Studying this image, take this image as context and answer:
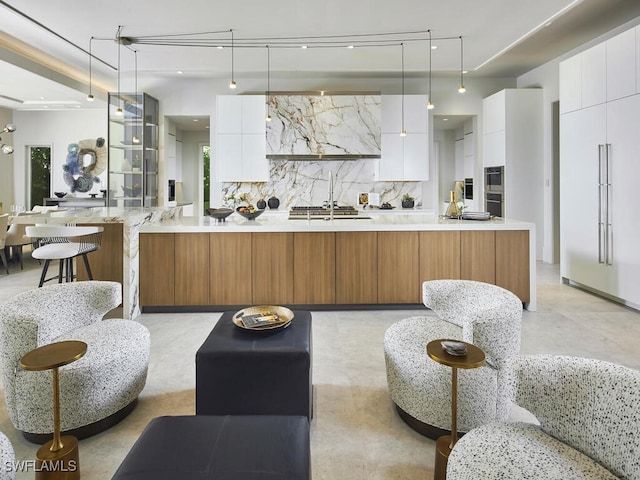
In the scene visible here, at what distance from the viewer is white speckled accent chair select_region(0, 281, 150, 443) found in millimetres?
2068

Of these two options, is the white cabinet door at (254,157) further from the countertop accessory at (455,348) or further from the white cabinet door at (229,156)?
the countertop accessory at (455,348)

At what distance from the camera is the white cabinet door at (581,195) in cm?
480

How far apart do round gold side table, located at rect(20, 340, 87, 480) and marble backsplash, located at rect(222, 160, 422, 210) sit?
6034mm

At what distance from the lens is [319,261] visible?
438 cm

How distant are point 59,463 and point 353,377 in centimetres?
168

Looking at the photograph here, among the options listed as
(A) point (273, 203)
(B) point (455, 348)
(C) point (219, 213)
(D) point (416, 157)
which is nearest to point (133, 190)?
(A) point (273, 203)

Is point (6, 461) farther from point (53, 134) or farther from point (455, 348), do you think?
point (53, 134)

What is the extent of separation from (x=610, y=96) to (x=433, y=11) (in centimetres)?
201

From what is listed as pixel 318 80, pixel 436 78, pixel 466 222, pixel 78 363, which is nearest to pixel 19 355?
pixel 78 363

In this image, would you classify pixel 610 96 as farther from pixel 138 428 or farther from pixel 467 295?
pixel 138 428

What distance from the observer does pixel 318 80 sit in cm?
761

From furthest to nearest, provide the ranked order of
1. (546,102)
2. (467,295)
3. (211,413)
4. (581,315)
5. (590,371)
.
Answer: (546,102)
(581,315)
(467,295)
(211,413)
(590,371)

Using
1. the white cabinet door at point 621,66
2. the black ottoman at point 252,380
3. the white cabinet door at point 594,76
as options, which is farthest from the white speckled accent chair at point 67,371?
the white cabinet door at point 594,76

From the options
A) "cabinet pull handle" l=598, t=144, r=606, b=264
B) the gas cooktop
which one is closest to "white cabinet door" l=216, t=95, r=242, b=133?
the gas cooktop
